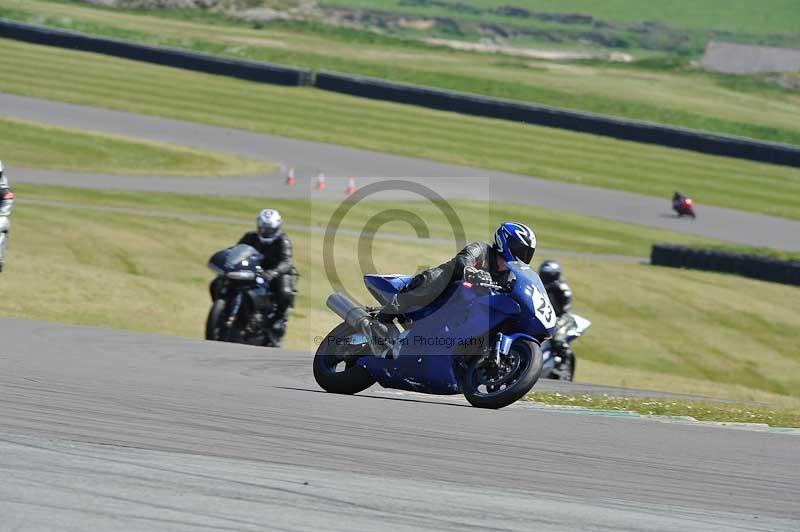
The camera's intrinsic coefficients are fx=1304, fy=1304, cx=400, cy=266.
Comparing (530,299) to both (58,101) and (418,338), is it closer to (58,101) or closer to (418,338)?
(418,338)

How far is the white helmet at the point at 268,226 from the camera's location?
47.9 ft

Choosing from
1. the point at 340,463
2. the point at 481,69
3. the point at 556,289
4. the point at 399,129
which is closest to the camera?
the point at 340,463

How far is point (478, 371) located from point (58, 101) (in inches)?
1403

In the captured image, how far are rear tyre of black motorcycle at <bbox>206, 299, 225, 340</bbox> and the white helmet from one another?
34.6 inches

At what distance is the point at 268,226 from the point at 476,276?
5.91 m

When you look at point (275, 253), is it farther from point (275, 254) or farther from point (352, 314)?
point (352, 314)

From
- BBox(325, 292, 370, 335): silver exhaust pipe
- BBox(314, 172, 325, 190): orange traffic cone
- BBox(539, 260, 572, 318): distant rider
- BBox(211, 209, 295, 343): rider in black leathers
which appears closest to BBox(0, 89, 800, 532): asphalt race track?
BBox(325, 292, 370, 335): silver exhaust pipe

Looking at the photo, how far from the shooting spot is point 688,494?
5.87 m

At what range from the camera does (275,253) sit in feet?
48.2

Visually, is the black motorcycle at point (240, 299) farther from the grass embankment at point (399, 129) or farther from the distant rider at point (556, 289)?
the grass embankment at point (399, 129)

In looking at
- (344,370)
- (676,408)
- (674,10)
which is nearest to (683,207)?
(676,408)

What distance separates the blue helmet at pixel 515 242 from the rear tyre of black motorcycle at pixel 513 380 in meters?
0.68

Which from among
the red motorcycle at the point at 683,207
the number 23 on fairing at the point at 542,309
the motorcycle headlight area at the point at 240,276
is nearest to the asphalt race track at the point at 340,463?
the number 23 on fairing at the point at 542,309

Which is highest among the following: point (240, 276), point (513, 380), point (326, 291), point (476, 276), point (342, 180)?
point (476, 276)
